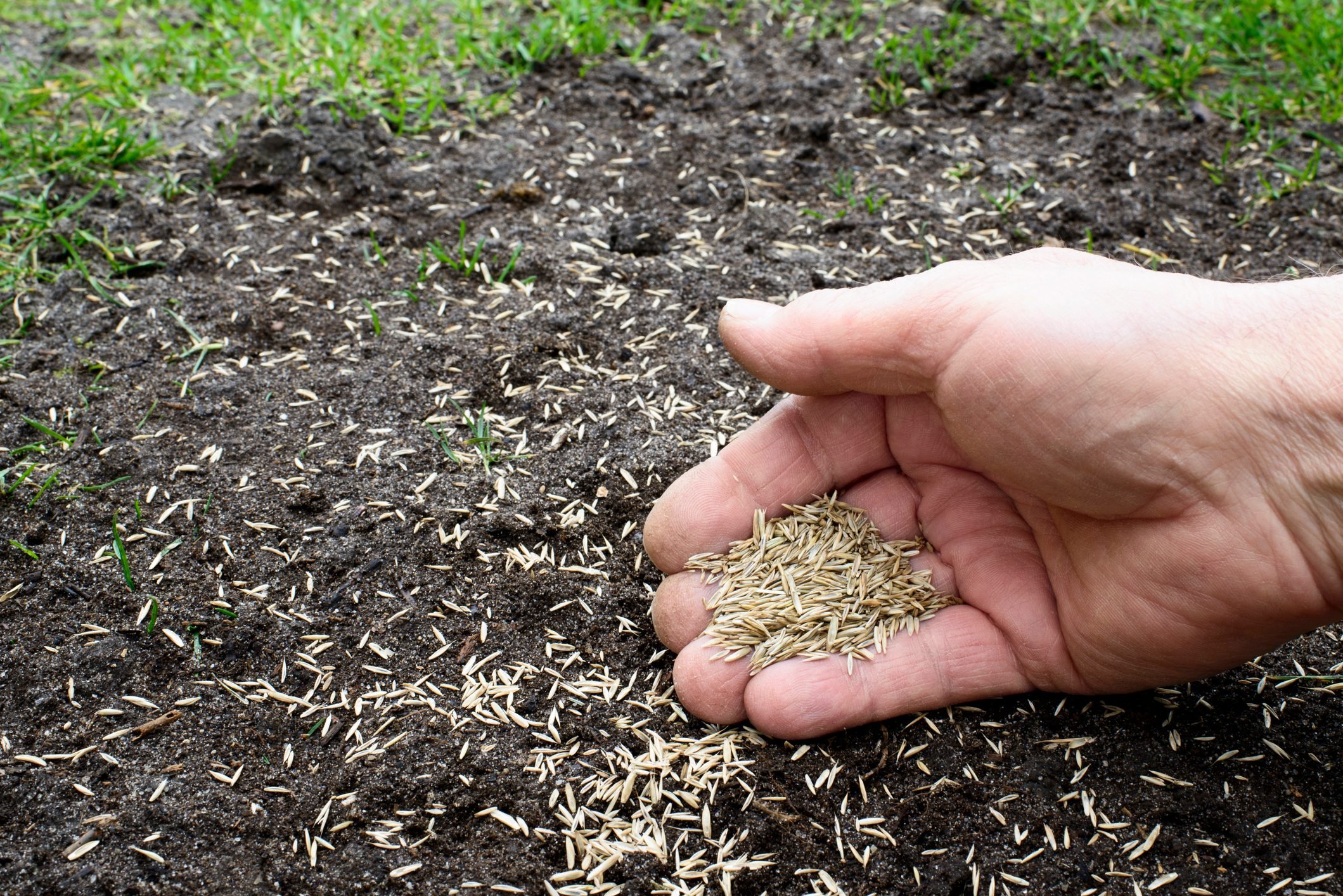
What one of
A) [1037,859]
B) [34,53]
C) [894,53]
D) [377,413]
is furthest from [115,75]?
[1037,859]

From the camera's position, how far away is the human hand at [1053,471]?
7.53 feet

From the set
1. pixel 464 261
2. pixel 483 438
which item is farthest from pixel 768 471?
pixel 464 261

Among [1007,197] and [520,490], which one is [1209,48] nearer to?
[1007,197]

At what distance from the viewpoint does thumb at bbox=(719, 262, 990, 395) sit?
2.46 meters

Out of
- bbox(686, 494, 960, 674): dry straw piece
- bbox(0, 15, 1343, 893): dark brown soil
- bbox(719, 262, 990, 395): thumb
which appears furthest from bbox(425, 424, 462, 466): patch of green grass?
bbox(719, 262, 990, 395): thumb

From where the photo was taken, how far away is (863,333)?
251 centimetres

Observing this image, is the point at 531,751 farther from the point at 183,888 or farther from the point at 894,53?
the point at 894,53

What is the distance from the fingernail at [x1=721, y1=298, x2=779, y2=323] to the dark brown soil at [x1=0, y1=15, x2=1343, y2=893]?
2.08 ft

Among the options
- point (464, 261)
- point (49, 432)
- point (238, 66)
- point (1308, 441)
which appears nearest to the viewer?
point (1308, 441)

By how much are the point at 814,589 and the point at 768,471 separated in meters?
0.37

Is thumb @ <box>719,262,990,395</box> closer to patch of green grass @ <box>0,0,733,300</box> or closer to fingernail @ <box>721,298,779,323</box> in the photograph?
fingernail @ <box>721,298,779,323</box>

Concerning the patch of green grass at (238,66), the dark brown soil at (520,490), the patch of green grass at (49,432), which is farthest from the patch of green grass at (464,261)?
the patch of green grass at (49,432)

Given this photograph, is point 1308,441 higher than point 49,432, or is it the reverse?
point 1308,441

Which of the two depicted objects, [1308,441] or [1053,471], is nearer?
[1308,441]
